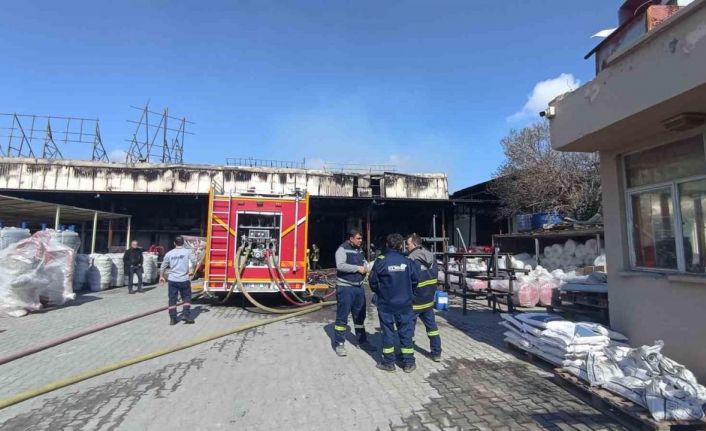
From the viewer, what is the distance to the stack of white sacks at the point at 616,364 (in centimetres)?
339

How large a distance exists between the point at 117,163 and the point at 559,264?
21139 mm

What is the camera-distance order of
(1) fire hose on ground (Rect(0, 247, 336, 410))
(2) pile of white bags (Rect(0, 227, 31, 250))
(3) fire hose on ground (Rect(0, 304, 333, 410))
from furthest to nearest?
(2) pile of white bags (Rect(0, 227, 31, 250)), (1) fire hose on ground (Rect(0, 247, 336, 410)), (3) fire hose on ground (Rect(0, 304, 333, 410))

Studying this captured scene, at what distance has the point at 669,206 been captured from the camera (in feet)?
15.4

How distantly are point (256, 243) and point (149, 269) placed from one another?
332 inches

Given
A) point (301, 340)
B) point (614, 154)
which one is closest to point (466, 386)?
point (301, 340)

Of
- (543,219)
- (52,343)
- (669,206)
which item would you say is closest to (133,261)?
(52,343)

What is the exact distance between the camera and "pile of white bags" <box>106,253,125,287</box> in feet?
46.9

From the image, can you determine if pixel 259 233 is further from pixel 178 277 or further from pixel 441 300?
pixel 441 300

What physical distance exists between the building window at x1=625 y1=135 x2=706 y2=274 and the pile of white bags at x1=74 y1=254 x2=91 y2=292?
14.8 meters

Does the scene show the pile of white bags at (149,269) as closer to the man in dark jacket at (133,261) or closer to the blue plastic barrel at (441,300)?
the man in dark jacket at (133,261)

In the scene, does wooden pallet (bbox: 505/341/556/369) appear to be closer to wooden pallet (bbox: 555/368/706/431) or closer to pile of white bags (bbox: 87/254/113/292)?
wooden pallet (bbox: 555/368/706/431)

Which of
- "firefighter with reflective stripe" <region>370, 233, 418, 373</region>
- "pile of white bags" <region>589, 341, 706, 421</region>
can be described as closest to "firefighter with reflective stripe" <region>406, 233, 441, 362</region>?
"firefighter with reflective stripe" <region>370, 233, 418, 373</region>

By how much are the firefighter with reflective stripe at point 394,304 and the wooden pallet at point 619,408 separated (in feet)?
5.86

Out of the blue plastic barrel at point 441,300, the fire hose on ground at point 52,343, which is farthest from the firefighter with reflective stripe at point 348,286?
the fire hose on ground at point 52,343
